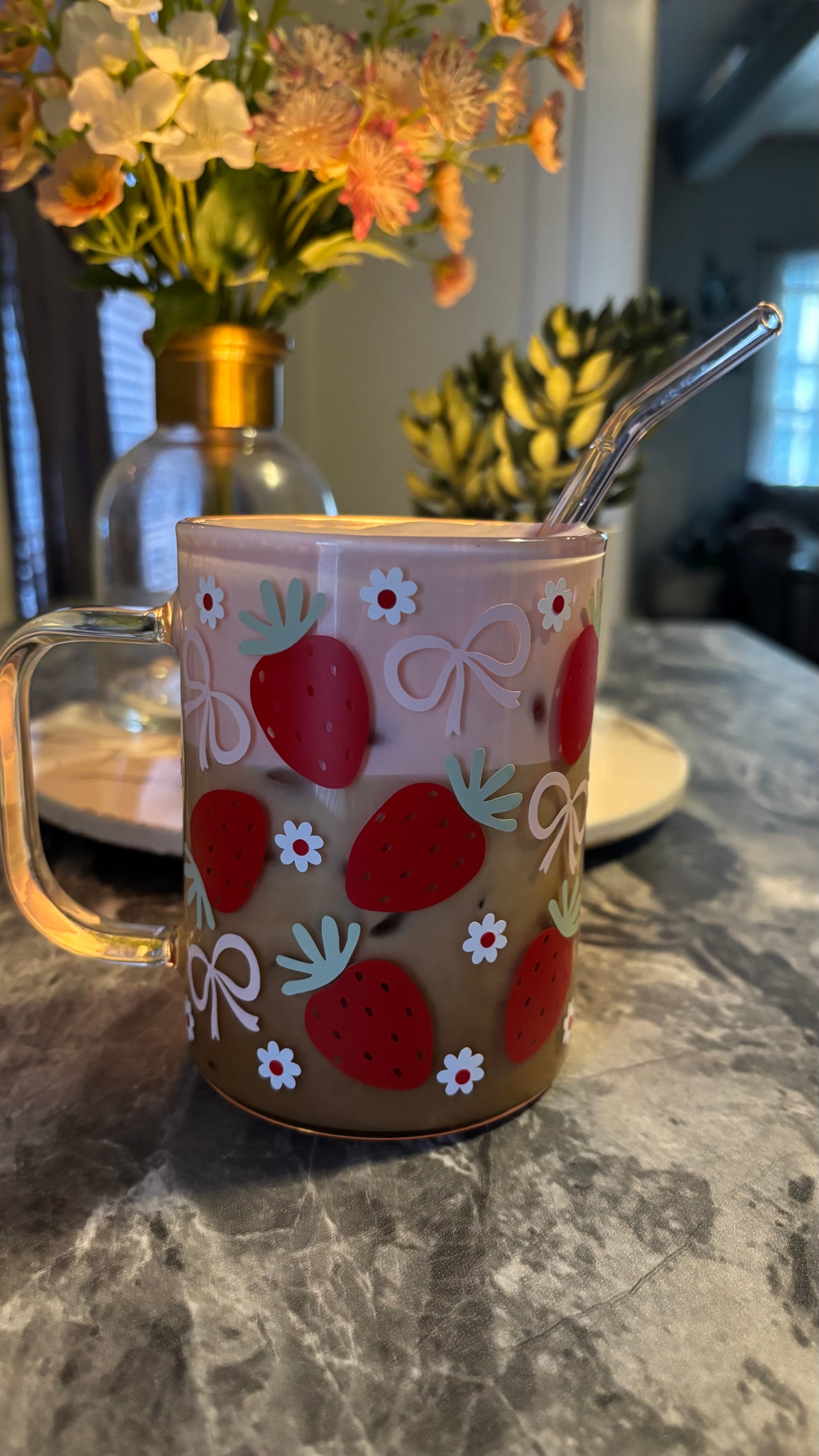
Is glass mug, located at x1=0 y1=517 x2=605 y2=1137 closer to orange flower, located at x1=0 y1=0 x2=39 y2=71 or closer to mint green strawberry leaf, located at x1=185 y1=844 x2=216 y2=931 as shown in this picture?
mint green strawberry leaf, located at x1=185 y1=844 x2=216 y2=931

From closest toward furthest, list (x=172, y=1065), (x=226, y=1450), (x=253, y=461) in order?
1. (x=226, y=1450)
2. (x=172, y=1065)
3. (x=253, y=461)

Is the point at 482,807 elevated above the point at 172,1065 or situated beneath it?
elevated above

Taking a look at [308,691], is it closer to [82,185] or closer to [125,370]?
[82,185]

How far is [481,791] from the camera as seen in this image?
30 centimetres

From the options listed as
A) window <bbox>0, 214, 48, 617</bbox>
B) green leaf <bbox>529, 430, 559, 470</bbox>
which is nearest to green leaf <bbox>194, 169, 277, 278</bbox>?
green leaf <bbox>529, 430, 559, 470</bbox>

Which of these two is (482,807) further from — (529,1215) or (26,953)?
(26,953)

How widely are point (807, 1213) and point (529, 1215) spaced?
0.29 feet

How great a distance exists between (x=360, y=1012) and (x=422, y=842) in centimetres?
6

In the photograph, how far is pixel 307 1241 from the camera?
289 mm

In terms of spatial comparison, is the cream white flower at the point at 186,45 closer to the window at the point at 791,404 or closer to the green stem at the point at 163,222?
the green stem at the point at 163,222

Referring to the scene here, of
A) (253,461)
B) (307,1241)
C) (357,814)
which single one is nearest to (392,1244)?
(307,1241)

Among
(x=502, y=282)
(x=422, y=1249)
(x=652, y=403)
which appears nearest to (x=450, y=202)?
(x=652, y=403)

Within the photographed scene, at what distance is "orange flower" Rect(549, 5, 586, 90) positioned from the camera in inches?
22.3

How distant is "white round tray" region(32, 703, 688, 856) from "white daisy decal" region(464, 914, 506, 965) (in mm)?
198
